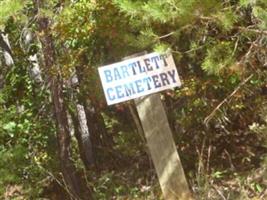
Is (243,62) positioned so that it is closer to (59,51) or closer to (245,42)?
(245,42)

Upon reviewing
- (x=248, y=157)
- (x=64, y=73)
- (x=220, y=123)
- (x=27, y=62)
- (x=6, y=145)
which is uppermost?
(x=27, y=62)

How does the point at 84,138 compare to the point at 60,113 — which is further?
the point at 84,138

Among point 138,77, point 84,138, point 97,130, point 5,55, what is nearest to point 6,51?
point 5,55

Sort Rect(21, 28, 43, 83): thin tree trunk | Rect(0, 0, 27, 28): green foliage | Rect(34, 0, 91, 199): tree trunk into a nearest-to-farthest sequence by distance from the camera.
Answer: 1. Rect(0, 0, 27, 28): green foliage
2. Rect(34, 0, 91, 199): tree trunk
3. Rect(21, 28, 43, 83): thin tree trunk

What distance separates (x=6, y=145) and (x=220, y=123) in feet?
7.72

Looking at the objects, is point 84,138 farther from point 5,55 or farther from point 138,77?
point 138,77

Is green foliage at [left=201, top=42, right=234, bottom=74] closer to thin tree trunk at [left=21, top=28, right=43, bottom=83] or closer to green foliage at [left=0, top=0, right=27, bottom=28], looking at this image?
green foliage at [left=0, top=0, right=27, bottom=28]

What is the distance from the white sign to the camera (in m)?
4.04

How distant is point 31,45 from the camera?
6.32 meters

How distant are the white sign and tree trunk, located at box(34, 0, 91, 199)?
1.18 m

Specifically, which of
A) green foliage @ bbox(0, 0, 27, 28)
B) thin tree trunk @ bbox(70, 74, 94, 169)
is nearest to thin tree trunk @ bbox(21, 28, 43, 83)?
thin tree trunk @ bbox(70, 74, 94, 169)

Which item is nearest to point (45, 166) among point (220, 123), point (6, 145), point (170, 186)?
point (6, 145)

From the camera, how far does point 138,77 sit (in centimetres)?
405

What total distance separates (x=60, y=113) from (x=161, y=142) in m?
1.57
